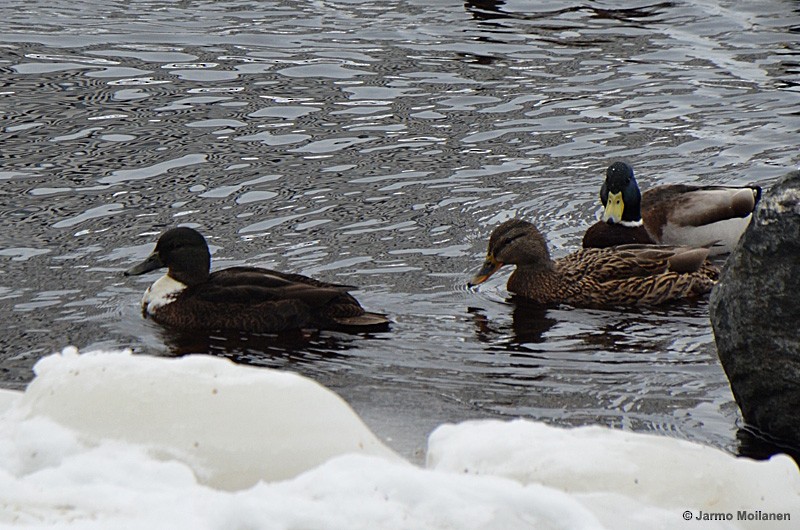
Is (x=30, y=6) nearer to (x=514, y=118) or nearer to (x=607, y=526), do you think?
(x=514, y=118)

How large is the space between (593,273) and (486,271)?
779 mm

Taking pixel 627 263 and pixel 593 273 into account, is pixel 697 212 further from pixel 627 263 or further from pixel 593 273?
pixel 593 273

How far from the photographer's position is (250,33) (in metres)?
17.9

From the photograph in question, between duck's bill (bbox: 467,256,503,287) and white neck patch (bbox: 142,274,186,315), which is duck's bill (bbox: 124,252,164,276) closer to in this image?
white neck patch (bbox: 142,274,186,315)

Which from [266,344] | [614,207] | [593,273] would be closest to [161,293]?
[266,344]

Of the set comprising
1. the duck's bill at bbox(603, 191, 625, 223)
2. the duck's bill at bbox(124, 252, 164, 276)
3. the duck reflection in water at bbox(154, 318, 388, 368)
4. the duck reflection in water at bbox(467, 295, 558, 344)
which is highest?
the duck's bill at bbox(124, 252, 164, 276)

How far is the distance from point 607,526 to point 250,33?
13.9m

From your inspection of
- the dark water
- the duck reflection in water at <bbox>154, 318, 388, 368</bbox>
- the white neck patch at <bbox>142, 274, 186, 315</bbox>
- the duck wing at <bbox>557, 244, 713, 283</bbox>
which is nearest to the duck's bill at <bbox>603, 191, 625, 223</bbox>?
the dark water

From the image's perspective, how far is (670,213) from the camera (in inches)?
463

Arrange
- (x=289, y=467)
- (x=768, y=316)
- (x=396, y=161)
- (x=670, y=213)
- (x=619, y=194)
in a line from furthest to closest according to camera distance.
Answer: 1. (x=396, y=161)
2. (x=670, y=213)
3. (x=619, y=194)
4. (x=768, y=316)
5. (x=289, y=467)

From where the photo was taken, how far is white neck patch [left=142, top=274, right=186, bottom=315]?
935 cm

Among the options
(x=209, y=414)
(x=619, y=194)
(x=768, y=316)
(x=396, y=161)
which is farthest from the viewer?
(x=396, y=161)

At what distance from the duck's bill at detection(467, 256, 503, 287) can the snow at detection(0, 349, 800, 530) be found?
14.9 ft

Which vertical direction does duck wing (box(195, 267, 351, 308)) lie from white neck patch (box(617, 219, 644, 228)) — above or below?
above
